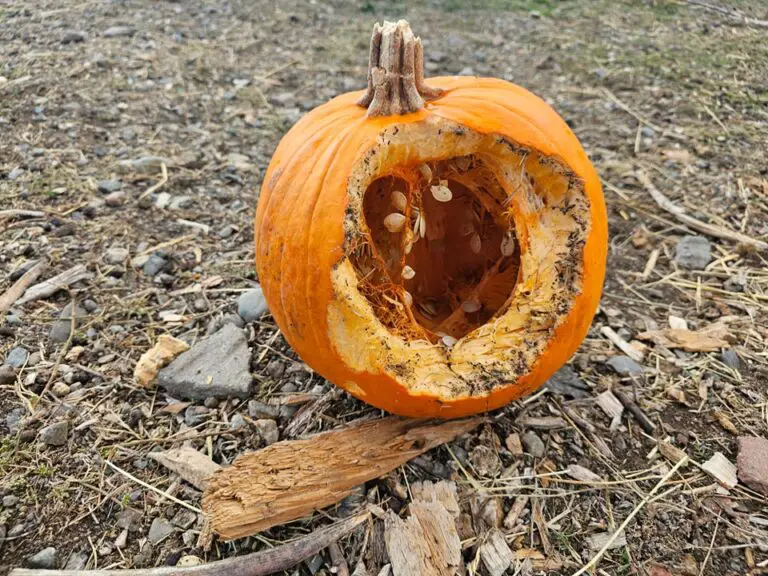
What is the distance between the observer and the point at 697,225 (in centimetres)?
332

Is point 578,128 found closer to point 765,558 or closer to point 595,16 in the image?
point 595,16

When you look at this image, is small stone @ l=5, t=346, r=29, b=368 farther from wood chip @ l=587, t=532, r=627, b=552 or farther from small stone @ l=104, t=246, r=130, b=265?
wood chip @ l=587, t=532, r=627, b=552

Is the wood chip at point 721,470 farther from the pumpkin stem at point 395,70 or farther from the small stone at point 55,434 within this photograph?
the small stone at point 55,434

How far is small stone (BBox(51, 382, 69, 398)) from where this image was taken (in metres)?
2.34

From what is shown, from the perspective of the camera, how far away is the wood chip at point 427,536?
1.80 m

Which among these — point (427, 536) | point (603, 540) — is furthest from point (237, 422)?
point (603, 540)

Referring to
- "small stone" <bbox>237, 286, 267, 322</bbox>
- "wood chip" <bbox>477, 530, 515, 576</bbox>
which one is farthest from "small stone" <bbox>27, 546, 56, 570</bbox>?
"wood chip" <bbox>477, 530, 515, 576</bbox>

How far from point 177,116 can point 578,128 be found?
277 centimetres

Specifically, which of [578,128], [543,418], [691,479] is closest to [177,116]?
[578,128]

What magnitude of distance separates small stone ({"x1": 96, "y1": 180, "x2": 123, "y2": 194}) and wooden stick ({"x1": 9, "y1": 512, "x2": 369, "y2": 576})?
2.23 meters

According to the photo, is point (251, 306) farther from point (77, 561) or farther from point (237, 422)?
point (77, 561)

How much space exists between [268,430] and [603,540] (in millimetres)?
1150

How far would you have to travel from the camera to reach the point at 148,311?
275cm

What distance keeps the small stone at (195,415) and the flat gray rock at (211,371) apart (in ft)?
0.15
